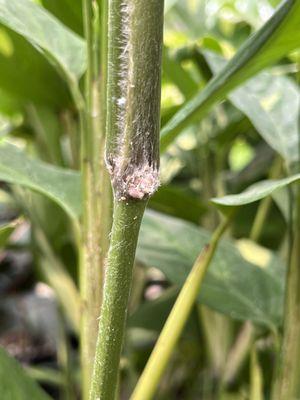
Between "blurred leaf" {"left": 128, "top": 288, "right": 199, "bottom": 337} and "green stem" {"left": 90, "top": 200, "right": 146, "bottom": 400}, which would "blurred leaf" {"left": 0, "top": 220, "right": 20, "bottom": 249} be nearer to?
"green stem" {"left": 90, "top": 200, "right": 146, "bottom": 400}

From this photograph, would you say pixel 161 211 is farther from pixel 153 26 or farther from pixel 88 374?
pixel 153 26

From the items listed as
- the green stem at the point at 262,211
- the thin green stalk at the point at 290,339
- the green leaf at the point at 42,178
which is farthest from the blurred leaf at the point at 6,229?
the green stem at the point at 262,211

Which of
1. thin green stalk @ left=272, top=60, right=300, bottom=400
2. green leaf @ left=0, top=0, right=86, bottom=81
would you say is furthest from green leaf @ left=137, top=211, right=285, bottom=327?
green leaf @ left=0, top=0, right=86, bottom=81

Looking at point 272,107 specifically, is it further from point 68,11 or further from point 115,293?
point 115,293

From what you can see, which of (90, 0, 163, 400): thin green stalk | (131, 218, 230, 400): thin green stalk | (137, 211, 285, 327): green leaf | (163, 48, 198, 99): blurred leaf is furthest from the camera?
(163, 48, 198, 99): blurred leaf

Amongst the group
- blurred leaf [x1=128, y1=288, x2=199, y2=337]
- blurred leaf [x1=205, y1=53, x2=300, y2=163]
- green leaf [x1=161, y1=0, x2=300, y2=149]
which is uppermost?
green leaf [x1=161, y1=0, x2=300, y2=149]

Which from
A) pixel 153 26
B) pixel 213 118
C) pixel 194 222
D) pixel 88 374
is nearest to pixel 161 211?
pixel 194 222
